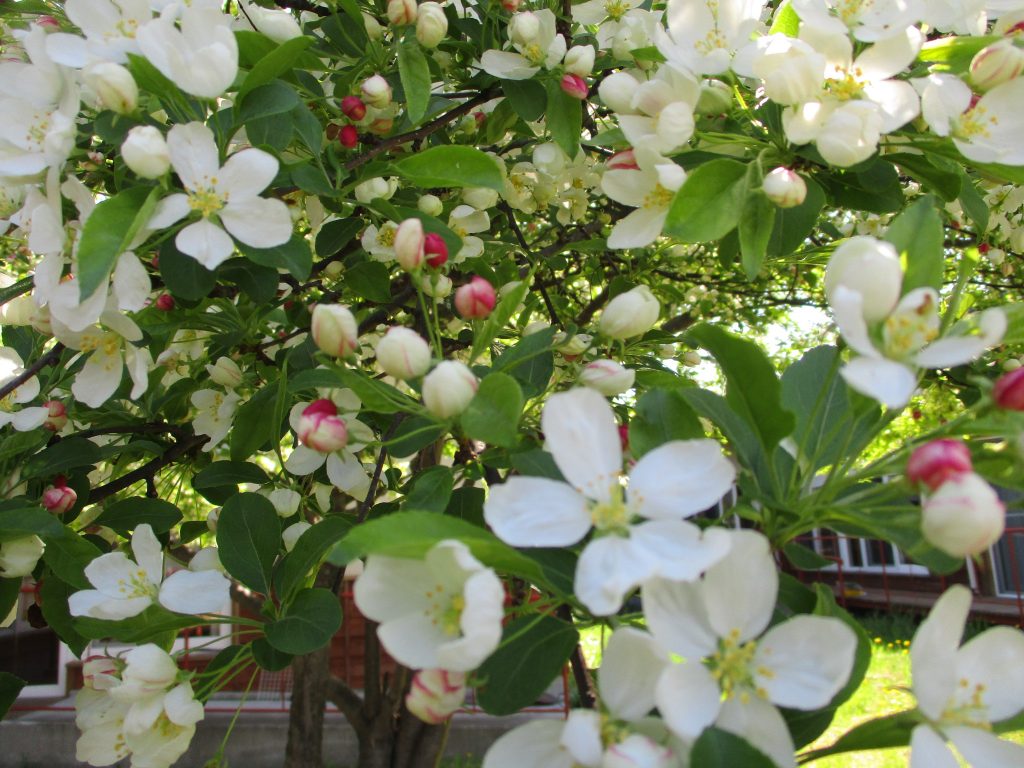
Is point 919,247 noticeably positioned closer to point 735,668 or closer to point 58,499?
point 735,668

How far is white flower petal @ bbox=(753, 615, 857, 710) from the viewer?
78 centimetres

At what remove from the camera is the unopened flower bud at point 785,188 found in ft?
3.52

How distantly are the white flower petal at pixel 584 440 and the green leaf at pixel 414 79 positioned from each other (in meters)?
0.73

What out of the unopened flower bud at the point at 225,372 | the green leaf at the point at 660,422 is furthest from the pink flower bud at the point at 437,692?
the unopened flower bud at the point at 225,372

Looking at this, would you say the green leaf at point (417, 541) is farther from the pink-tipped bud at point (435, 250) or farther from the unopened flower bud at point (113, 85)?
the unopened flower bud at point (113, 85)

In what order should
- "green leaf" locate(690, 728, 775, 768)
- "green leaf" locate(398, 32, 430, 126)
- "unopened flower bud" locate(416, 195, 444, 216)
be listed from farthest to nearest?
"unopened flower bud" locate(416, 195, 444, 216), "green leaf" locate(398, 32, 430, 126), "green leaf" locate(690, 728, 775, 768)

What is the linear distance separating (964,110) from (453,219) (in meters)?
0.98

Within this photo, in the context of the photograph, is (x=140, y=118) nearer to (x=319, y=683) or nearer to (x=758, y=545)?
(x=758, y=545)

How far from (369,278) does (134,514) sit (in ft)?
2.20

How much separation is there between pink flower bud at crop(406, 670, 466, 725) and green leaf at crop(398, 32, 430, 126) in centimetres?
95

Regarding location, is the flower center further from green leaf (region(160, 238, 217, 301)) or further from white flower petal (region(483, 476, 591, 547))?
green leaf (region(160, 238, 217, 301))

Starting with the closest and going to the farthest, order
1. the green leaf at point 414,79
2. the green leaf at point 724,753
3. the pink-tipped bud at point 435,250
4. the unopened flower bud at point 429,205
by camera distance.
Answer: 1. the green leaf at point 724,753
2. the pink-tipped bud at point 435,250
3. the green leaf at point 414,79
4. the unopened flower bud at point 429,205

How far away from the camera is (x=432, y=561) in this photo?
754 mm

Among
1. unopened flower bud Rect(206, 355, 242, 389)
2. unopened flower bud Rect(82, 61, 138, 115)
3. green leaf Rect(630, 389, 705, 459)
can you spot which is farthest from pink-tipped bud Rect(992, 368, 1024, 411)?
unopened flower bud Rect(206, 355, 242, 389)
